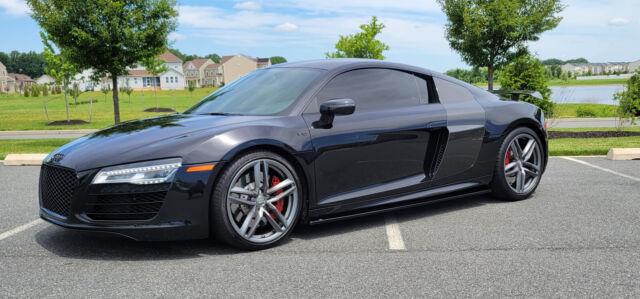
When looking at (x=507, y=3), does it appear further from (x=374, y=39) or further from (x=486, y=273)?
(x=486, y=273)

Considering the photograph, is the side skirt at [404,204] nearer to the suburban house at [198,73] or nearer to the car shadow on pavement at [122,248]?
the car shadow on pavement at [122,248]

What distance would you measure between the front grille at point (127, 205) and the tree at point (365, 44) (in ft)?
75.4

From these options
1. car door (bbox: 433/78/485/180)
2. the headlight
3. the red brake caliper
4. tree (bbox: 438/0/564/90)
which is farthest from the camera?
tree (bbox: 438/0/564/90)

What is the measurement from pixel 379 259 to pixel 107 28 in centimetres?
1288

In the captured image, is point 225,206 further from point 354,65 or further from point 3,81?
point 3,81

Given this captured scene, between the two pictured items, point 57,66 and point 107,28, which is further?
point 57,66

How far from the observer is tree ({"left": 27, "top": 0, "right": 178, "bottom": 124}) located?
555 inches

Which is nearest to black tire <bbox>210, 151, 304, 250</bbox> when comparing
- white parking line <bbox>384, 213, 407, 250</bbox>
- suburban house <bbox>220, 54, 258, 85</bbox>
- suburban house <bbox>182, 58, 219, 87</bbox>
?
white parking line <bbox>384, 213, 407, 250</bbox>

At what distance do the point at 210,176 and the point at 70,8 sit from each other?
1239cm

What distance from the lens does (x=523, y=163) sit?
569cm

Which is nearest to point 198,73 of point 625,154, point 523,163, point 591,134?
point 591,134

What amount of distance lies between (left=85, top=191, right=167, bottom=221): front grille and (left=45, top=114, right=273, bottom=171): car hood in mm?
239

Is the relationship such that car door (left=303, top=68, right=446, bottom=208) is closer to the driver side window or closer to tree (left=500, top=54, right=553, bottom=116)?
the driver side window

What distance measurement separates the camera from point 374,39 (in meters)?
26.6
